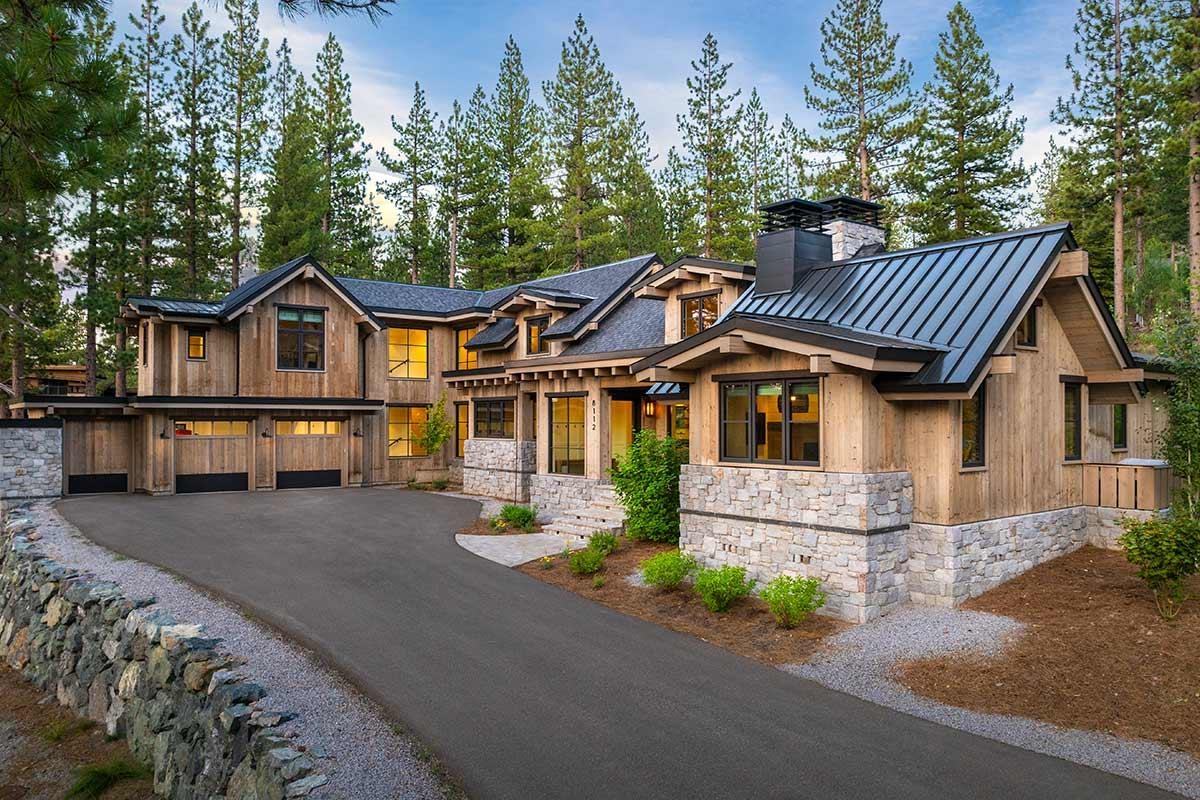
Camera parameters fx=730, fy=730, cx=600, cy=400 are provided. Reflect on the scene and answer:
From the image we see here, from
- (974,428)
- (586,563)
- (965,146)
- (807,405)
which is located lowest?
(586,563)

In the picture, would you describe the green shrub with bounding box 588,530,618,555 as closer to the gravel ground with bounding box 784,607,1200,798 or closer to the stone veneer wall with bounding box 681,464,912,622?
the stone veneer wall with bounding box 681,464,912,622

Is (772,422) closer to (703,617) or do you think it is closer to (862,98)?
(703,617)

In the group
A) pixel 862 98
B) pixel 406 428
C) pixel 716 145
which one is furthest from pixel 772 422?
pixel 716 145

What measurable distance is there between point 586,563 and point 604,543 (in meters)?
1.19

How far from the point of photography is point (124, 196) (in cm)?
2608

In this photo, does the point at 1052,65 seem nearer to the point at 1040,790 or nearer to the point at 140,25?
the point at 1040,790

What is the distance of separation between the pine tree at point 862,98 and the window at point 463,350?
48.1 feet

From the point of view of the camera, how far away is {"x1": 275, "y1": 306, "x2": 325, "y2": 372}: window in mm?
22203

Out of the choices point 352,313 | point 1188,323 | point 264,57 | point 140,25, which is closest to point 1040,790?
point 1188,323

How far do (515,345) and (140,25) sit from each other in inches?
856

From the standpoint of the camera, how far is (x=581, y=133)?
3269 cm

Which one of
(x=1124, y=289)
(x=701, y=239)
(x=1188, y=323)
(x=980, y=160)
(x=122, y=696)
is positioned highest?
(x=980, y=160)

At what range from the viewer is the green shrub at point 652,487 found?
1377 centimetres

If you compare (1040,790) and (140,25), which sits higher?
(140,25)
